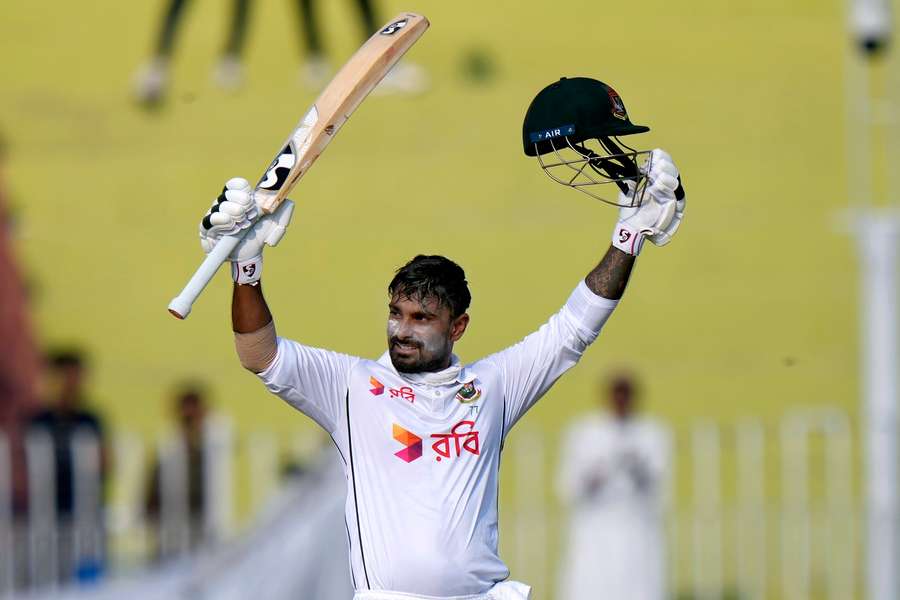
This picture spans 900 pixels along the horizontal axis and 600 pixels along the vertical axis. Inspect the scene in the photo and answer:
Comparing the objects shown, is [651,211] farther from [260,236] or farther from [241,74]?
[241,74]

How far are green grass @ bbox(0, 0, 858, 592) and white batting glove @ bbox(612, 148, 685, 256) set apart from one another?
6.86 metres

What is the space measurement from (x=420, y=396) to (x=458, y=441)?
121mm

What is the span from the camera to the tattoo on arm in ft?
11.6

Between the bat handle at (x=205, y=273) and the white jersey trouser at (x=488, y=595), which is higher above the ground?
the bat handle at (x=205, y=273)

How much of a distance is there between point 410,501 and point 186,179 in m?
8.34

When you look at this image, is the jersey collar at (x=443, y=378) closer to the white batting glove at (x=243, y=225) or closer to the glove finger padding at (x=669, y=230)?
the white batting glove at (x=243, y=225)

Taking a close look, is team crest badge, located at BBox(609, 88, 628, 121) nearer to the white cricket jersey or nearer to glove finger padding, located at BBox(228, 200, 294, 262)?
the white cricket jersey

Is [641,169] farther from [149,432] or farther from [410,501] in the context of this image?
[149,432]

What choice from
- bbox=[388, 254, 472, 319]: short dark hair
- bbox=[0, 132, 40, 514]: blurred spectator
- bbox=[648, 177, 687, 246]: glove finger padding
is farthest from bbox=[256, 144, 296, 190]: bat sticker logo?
bbox=[0, 132, 40, 514]: blurred spectator

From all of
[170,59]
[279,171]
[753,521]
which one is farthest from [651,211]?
[170,59]

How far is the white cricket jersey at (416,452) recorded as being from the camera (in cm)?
327

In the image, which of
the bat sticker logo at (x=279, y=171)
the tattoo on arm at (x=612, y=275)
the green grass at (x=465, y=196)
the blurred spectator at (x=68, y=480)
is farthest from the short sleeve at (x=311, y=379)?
the green grass at (x=465, y=196)

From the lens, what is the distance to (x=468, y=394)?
3.42m

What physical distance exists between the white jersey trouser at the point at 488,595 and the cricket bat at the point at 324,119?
0.68m
